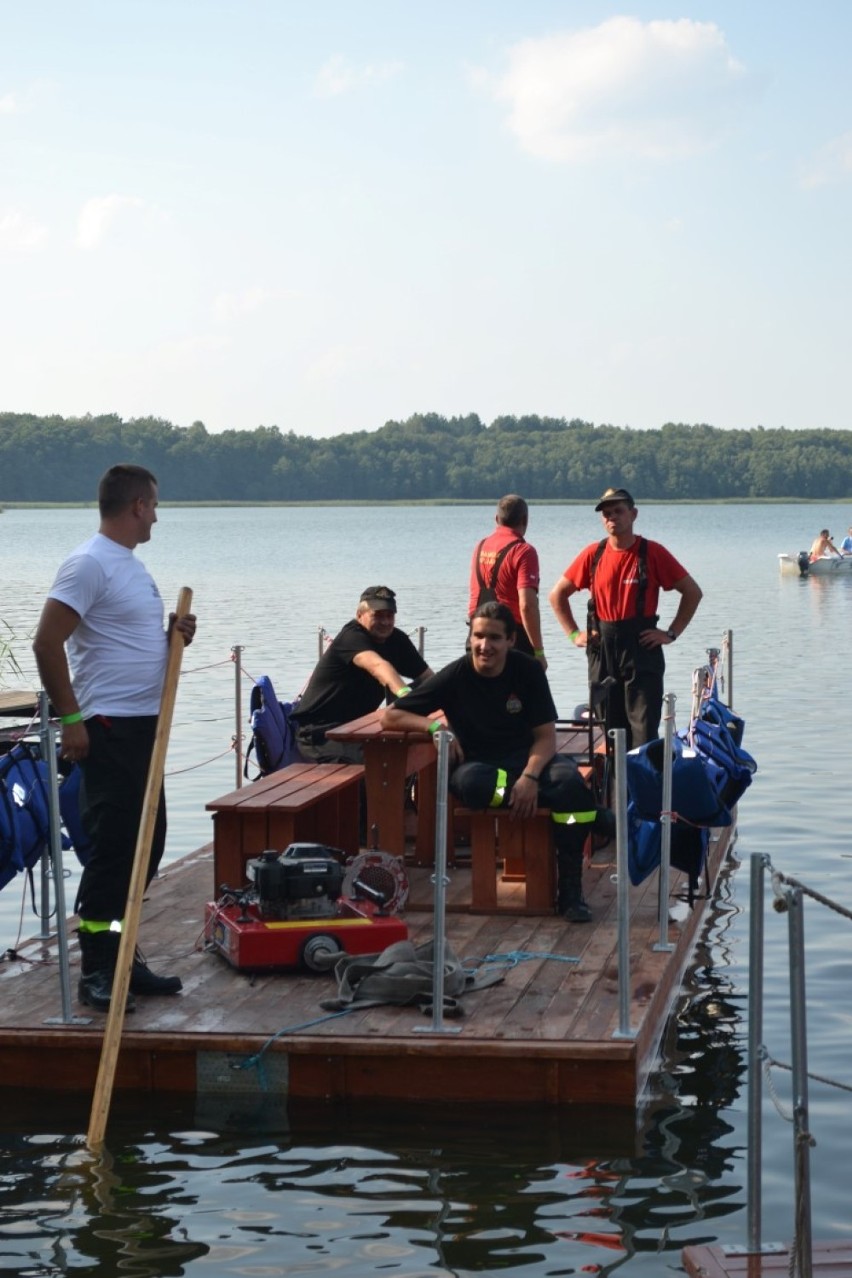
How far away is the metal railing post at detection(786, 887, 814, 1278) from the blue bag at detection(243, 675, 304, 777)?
18.5 feet

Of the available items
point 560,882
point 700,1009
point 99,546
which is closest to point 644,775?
point 560,882

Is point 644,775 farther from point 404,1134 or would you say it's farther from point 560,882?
point 404,1134

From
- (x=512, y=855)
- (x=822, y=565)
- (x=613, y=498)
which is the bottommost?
(x=512, y=855)

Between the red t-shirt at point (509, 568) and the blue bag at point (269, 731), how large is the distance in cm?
129

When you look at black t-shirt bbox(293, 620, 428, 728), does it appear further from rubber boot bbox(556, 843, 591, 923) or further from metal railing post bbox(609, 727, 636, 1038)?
metal railing post bbox(609, 727, 636, 1038)

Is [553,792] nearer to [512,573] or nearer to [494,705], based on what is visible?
[494,705]

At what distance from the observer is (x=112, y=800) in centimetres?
622

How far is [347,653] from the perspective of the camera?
9125mm

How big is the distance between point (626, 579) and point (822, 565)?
32070 millimetres

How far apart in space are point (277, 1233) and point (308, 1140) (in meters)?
0.69

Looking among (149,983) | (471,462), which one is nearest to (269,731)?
(149,983)

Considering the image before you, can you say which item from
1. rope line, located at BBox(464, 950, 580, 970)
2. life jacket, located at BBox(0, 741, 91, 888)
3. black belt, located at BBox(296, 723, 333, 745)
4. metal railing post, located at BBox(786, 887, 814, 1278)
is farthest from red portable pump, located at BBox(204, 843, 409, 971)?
metal railing post, located at BBox(786, 887, 814, 1278)

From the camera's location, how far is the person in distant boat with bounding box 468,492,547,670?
33.2 ft

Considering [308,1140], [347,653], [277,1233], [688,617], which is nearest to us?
[277,1233]
